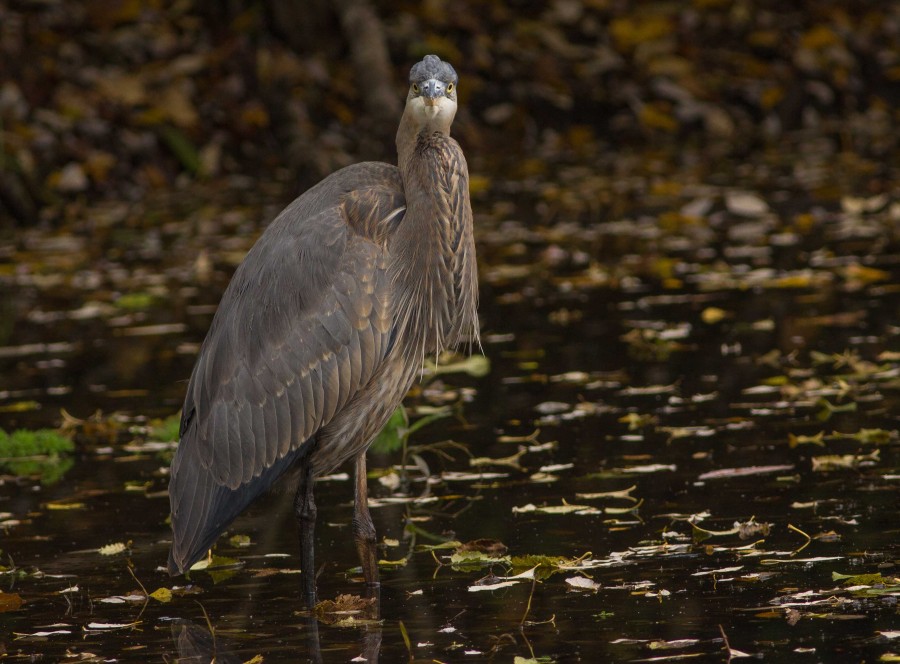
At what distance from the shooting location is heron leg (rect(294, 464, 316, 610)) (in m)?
5.34

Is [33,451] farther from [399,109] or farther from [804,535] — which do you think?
[399,109]

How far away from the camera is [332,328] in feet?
18.5

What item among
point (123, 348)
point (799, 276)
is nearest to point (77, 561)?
point (123, 348)

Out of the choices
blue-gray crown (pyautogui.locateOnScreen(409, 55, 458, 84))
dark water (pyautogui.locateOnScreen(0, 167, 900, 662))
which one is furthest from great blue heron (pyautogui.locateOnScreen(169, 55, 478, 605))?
dark water (pyautogui.locateOnScreen(0, 167, 900, 662))

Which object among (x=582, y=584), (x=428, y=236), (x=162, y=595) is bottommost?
(x=582, y=584)

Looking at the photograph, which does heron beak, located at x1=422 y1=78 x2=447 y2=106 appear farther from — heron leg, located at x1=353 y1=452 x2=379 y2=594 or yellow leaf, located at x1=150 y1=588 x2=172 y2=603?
yellow leaf, located at x1=150 y1=588 x2=172 y2=603

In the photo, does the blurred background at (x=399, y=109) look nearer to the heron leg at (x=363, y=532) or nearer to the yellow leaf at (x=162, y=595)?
the heron leg at (x=363, y=532)

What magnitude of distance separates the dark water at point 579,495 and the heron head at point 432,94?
63.3 inches

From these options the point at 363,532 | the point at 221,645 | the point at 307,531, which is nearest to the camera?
the point at 221,645

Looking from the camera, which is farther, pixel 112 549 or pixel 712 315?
pixel 712 315

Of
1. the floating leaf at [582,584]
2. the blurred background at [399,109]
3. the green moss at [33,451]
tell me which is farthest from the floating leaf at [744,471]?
the blurred background at [399,109]

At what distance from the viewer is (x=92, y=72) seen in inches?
719

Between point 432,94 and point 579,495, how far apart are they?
5.90 ft

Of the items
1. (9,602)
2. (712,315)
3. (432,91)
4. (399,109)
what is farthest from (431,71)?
(399,109)
